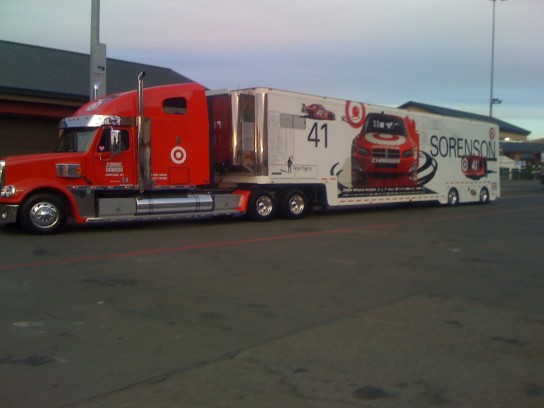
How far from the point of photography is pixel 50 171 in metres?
14.0

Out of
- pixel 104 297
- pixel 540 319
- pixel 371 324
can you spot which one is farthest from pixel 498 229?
pixel 104 297

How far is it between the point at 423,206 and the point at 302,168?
8.96 metres

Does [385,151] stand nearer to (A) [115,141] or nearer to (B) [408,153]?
(B) [408,153]

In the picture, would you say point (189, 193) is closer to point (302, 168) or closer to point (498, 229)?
point (302, 168)

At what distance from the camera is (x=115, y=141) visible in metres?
15.0

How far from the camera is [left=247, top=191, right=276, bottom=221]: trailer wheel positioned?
58.1ft

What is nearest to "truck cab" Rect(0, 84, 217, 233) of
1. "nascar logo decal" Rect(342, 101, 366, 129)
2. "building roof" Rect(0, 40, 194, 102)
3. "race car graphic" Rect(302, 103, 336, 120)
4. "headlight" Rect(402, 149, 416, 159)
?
"race car graphic" Rect(302, 103, 336, 120)

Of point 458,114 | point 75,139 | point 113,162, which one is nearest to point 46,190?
point 75,139

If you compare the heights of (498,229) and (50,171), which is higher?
(50,171)

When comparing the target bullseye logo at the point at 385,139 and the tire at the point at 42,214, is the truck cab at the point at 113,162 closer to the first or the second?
the tire at the point at 42,214

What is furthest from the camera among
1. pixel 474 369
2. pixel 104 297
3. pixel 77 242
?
pixel 77 242

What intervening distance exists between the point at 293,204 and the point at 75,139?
22.2 feet

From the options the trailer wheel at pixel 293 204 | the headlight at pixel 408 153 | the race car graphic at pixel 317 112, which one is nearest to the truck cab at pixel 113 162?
the trailer wheel at pixel 293 204

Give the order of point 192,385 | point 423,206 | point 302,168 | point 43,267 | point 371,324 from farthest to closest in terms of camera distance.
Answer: point 423,206, point 302,168, point 43,267, point 371,324, point 192,385
